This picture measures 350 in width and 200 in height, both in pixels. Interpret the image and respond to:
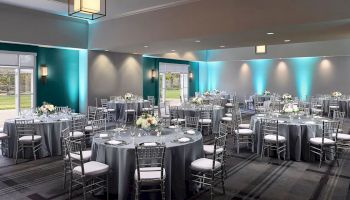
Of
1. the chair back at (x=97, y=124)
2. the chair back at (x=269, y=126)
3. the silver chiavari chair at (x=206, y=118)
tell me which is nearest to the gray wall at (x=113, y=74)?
the chair back at (x=97, y=124)

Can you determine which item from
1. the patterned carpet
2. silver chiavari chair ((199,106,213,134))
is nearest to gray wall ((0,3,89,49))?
the patterned carpet

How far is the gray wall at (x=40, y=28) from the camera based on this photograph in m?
9.48

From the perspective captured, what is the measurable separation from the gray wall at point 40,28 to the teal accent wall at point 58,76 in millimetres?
801

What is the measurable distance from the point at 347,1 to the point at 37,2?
856 cm

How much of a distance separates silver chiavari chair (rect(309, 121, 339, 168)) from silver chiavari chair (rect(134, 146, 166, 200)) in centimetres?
402

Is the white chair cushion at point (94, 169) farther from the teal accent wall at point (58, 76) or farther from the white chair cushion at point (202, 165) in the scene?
the teal accent wall at point (58, 76)

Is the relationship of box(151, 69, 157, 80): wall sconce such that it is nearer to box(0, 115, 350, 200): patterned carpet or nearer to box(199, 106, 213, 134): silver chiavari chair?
box(199, 106, 213, 134): silver chiavari chair

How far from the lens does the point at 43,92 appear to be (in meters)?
11.4

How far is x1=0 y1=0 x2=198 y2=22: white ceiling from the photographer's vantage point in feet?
28.5

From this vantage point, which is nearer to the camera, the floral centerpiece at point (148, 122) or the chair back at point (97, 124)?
the floral centerpiece at point (148, 122)

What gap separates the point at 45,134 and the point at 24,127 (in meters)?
0.50

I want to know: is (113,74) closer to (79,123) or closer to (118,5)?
(118,5)

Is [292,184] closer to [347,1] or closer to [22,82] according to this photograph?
[347,1]

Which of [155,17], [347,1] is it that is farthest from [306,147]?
[155,17]
